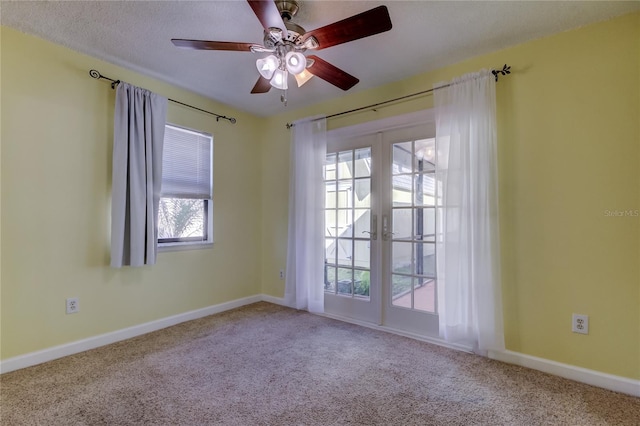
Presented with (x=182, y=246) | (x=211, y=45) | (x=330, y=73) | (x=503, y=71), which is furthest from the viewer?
(x=182, y=246)

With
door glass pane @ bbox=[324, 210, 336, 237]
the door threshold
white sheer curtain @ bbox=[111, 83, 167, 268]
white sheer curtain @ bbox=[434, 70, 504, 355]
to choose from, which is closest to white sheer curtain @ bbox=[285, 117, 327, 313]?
door glass pane @ bbox=[324, 210, 336, 237]

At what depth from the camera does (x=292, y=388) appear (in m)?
2.02

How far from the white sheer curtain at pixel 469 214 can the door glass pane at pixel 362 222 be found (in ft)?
2.69

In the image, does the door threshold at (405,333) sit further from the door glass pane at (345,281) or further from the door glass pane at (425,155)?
the door glass pane at (425,155)

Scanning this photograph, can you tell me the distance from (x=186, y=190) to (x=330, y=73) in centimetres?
209

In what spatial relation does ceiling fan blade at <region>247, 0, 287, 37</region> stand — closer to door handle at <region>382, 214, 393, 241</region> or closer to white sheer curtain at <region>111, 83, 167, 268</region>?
white sheer curtain at <region>111, 83, 167, 268</region>

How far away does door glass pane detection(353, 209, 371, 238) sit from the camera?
3316mm

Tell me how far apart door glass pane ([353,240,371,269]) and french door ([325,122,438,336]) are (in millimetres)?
11

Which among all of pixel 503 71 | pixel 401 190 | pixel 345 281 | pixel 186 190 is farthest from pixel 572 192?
pixel 186 190

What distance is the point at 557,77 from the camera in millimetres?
2271

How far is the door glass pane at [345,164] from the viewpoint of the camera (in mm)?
3480

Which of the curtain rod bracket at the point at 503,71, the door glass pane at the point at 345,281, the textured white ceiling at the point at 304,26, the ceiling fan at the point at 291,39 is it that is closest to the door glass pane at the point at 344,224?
the door glass pane at the point at 345,281

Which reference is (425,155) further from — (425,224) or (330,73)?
(330,73)

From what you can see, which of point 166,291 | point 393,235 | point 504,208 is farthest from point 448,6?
point 166,291
